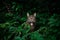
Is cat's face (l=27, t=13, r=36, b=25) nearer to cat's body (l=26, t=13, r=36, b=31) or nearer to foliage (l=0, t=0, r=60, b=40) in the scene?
cat's body (l=26, t=13, r=36, b=31)

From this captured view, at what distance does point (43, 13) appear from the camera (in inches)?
228

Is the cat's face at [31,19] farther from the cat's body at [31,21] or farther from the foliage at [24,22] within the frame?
the foliage at [24,22]

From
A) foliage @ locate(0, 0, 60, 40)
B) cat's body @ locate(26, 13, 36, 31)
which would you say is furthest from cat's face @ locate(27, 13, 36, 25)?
foliage @ locate(0, 0, 60, 40)

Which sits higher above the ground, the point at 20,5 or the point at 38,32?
the point at 20,5

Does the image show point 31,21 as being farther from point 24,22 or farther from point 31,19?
point 24,22

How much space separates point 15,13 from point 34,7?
0.56 m

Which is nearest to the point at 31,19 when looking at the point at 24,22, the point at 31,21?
the point at 31,21

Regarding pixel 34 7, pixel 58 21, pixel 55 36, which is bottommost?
pixel 55 36

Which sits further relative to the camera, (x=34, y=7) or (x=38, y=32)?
(x=34, y=7)

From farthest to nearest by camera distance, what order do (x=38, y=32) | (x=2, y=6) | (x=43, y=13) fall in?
1. (x=2, y=6)
2. (x=43, y=13)
3. (x=38, y=32)

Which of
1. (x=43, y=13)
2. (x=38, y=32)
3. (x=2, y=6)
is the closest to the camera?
(x=38, y=32)

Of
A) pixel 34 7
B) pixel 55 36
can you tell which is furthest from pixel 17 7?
pixel 55 36

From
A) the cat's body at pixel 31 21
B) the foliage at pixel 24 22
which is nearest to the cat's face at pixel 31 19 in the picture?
the cat's body at pixel 31 21

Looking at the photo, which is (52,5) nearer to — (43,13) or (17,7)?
(43,13)
